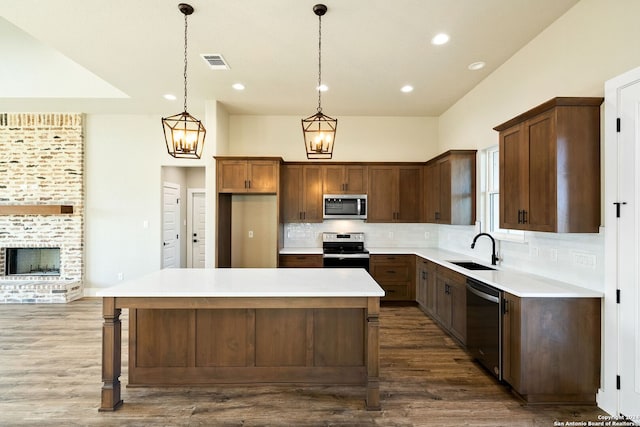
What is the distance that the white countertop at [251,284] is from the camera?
2203 mm

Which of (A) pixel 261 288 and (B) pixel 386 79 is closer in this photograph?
(A) pixel 261 288

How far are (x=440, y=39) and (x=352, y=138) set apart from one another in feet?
8.60

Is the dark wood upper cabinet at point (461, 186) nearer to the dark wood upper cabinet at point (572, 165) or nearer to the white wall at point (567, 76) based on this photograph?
the white wall at point (567, 76)

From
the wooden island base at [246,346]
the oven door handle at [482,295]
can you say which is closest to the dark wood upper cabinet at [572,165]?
the oven door handle at [482,295]

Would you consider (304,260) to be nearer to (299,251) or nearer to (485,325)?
(299,251)

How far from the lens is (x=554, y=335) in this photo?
7.61 feet

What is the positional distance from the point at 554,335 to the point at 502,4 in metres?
2.71

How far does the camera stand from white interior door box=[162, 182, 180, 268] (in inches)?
231

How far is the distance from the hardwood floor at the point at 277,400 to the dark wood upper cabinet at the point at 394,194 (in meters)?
2.46

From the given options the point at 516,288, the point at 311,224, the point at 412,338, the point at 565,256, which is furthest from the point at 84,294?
the point at 565,256

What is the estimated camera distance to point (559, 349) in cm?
232

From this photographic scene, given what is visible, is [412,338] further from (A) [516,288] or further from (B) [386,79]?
(B) [386,79]

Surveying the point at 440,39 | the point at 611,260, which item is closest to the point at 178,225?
the point at 440,39

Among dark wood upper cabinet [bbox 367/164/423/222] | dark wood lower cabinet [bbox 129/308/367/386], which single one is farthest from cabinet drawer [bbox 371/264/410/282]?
dark wood lower cabinet [bbox 129/308/367/386]
